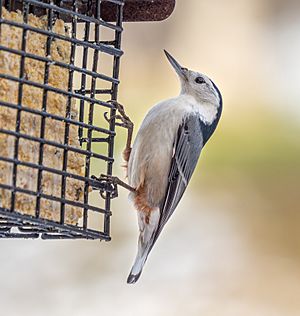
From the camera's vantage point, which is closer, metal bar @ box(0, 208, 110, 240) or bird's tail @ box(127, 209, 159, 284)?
metal bar @ box(0, 208, 110, 240)

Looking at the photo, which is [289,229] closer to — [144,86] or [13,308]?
[144,86]

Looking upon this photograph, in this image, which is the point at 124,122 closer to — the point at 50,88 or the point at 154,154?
the point at 154,154

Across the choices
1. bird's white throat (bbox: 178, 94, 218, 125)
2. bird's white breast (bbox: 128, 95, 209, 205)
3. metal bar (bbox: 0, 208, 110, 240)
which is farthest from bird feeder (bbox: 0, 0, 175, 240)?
bird's white throat (bbox: 178, 94, 218, 125)

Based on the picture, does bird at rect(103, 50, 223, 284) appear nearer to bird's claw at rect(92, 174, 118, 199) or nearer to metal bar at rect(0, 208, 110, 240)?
bird's claw at rect(92, 174, 118, 199)

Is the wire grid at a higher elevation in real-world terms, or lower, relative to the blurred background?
higher

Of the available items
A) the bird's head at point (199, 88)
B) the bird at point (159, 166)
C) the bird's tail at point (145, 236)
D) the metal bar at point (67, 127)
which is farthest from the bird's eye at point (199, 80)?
the metal bar at point (67, 127)

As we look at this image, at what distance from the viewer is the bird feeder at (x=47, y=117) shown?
4004mm

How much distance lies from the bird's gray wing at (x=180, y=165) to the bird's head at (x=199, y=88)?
24cm

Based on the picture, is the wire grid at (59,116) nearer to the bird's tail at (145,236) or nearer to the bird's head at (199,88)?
the bird's tail at (145,236)

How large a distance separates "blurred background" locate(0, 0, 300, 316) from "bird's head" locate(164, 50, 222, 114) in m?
0.86

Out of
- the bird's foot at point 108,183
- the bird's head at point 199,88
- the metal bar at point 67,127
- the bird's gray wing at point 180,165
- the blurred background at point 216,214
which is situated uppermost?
the metal bar at point 67,127

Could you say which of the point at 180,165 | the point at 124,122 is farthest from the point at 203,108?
the point at 124,122

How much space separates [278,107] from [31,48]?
2.53 m

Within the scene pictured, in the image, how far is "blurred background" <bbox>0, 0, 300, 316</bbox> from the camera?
251 inches
